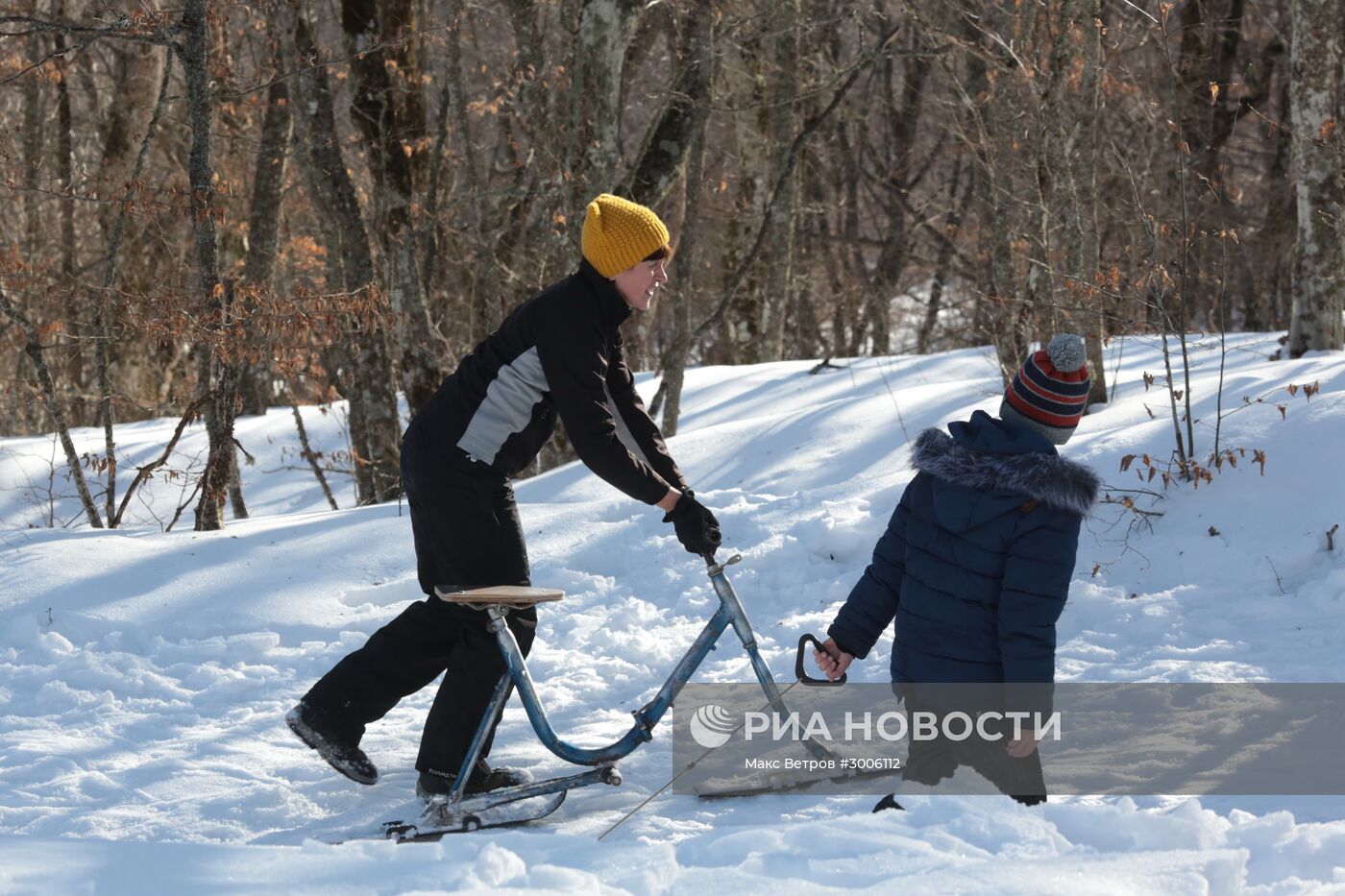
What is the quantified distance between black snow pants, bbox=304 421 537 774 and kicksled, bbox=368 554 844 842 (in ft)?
0.26

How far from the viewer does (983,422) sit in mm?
3059

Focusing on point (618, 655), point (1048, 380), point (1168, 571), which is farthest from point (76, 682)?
point (1168, 571)

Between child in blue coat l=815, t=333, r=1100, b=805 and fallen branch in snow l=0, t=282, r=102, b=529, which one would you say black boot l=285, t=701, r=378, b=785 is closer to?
child in blue coat l=815, t=333, r=1100, b=805

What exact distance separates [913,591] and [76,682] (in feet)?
11.6

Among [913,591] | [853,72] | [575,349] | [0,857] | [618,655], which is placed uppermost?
[853,72]

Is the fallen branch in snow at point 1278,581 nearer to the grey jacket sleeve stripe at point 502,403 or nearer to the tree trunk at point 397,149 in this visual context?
the grey jacket sleeve stripe at point 502,403

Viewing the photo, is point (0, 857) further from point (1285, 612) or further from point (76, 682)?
point (1285, 612)

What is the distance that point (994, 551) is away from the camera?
2957 millimetres

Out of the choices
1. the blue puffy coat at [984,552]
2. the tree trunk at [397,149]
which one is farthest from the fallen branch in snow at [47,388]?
the blue puffy coat at [984,552]

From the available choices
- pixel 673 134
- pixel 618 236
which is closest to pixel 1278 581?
pixel 618 236

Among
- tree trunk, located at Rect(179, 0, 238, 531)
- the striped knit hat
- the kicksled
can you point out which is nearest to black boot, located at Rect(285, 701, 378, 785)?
the kicksled

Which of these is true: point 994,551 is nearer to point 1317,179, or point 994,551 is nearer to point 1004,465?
point 1004,465

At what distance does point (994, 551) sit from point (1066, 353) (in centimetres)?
49

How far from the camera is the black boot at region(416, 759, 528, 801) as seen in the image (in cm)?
371
